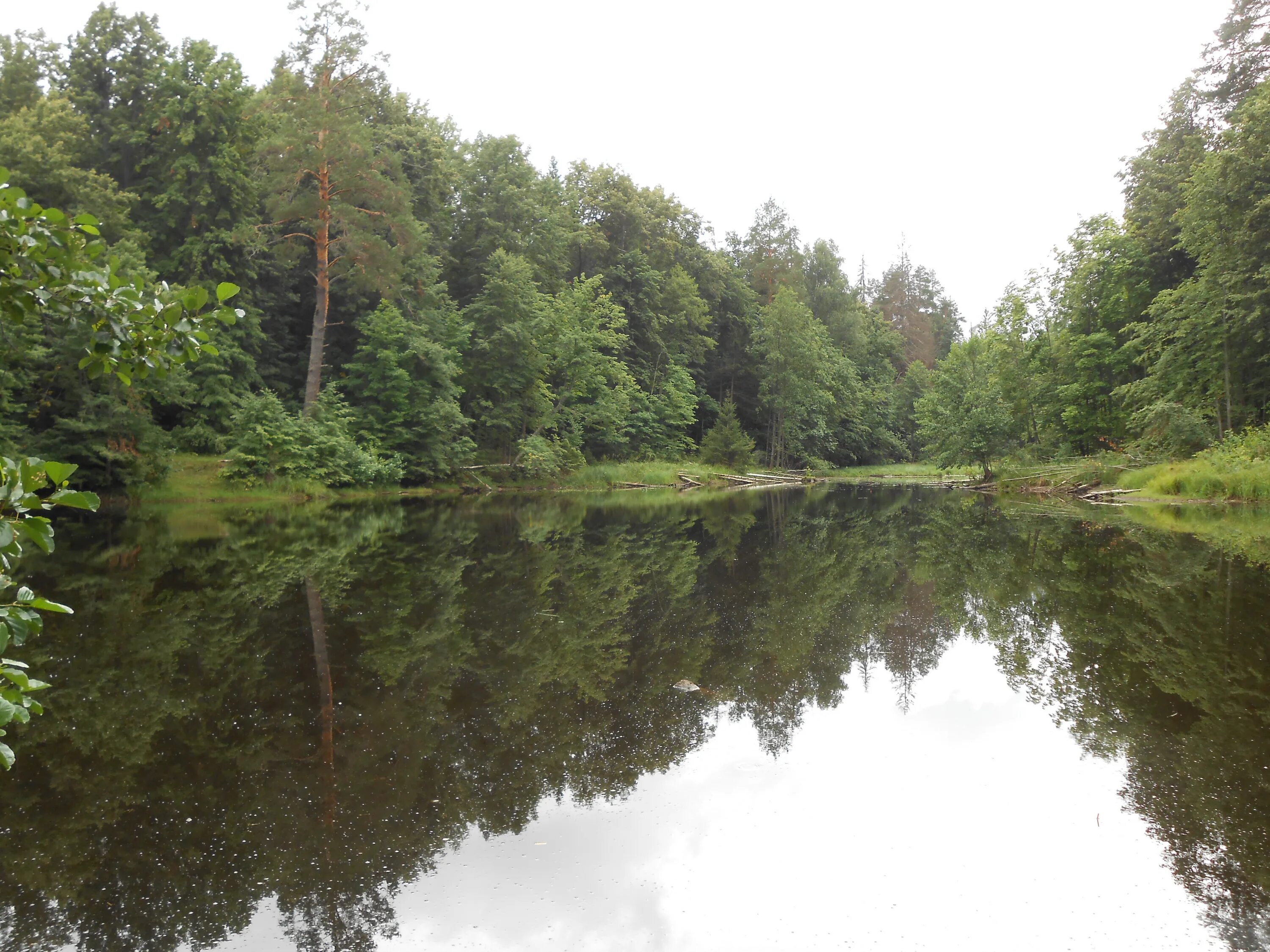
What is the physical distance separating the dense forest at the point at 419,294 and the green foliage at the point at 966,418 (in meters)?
0.16

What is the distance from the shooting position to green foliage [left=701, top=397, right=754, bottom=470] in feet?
152

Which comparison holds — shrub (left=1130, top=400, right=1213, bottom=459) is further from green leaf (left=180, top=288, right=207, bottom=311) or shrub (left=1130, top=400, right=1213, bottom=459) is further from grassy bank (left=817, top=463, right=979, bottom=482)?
green leaf (left=180, top=288, right=207, bottom=311)

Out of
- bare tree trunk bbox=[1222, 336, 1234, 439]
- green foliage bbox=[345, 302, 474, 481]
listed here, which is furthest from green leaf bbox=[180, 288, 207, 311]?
bare tree trunk bbox=[1222, 336, 1234, 439]

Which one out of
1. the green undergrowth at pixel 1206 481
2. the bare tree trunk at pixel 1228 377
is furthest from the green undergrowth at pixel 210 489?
the bare tree trunk at pixel 1228 377

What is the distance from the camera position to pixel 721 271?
56094mm

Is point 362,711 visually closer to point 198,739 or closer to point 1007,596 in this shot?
point 198,739

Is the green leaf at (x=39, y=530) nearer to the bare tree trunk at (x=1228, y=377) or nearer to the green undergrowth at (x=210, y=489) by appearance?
the green undergrowth at (x=210, y=489)

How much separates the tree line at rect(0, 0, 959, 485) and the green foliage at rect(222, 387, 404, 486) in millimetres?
100

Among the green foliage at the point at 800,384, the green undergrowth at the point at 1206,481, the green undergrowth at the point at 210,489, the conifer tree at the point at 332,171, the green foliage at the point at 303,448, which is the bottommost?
the green undergrowth at the point at 1206,481

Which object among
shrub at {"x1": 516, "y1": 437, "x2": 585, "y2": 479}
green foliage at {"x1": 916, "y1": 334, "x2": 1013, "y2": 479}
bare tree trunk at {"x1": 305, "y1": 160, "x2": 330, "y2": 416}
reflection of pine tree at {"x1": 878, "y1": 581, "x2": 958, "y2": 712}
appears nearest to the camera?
reflection of pine tree at {"x1": 878, "y1": 581, "x2": 958, "y2": 712}

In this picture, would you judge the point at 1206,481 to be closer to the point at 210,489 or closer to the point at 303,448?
the point at 303,448

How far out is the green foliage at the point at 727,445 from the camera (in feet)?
152

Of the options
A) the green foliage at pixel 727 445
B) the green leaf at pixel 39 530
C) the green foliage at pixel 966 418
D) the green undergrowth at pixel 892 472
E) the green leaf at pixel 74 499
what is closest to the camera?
the green leaf at pixel 39 530

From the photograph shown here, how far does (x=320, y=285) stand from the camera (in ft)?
95.2
